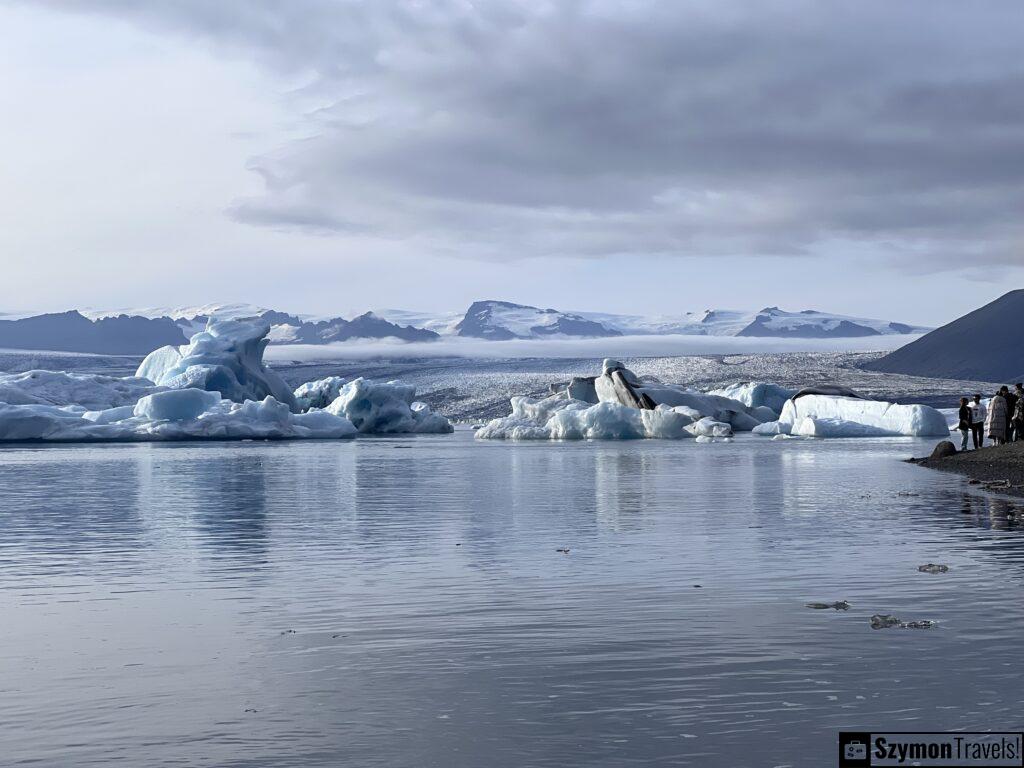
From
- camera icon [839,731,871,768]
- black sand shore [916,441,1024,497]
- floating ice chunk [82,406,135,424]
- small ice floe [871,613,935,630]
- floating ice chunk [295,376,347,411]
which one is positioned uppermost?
floating ice chunk [295,376,347,411]

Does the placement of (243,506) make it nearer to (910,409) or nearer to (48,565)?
(48,565)

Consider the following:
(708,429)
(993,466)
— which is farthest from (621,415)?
(993,466)

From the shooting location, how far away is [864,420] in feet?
187

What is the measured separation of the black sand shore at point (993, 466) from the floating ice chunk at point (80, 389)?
40.7 metres

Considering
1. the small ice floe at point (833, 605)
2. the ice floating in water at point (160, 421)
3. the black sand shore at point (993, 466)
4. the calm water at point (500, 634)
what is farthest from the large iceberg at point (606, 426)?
the small ice floe at point (833, 605)

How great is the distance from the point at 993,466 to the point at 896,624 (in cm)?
1727

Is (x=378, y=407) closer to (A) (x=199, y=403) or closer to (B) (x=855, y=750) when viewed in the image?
(A) (x=199, y=403)

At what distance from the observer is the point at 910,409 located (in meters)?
55.6

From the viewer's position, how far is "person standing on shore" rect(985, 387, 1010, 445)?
25953 mm

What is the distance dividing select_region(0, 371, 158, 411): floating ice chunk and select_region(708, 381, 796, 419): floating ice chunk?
3057cm

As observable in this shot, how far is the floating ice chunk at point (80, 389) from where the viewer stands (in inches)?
2362

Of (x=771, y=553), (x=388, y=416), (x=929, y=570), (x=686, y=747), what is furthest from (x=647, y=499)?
(x=388, y=416)

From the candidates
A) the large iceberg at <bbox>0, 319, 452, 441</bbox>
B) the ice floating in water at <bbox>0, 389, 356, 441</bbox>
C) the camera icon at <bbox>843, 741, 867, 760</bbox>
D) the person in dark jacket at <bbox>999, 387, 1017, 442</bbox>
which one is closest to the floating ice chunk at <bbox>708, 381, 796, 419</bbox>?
the large iceberg at <bbox>0, 319, 452, 441</bbox>

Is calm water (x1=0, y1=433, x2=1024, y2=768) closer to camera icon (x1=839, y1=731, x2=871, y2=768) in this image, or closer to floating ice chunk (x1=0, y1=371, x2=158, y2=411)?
camera icon (x1=839, y1=731, x2=871, y2=768)
